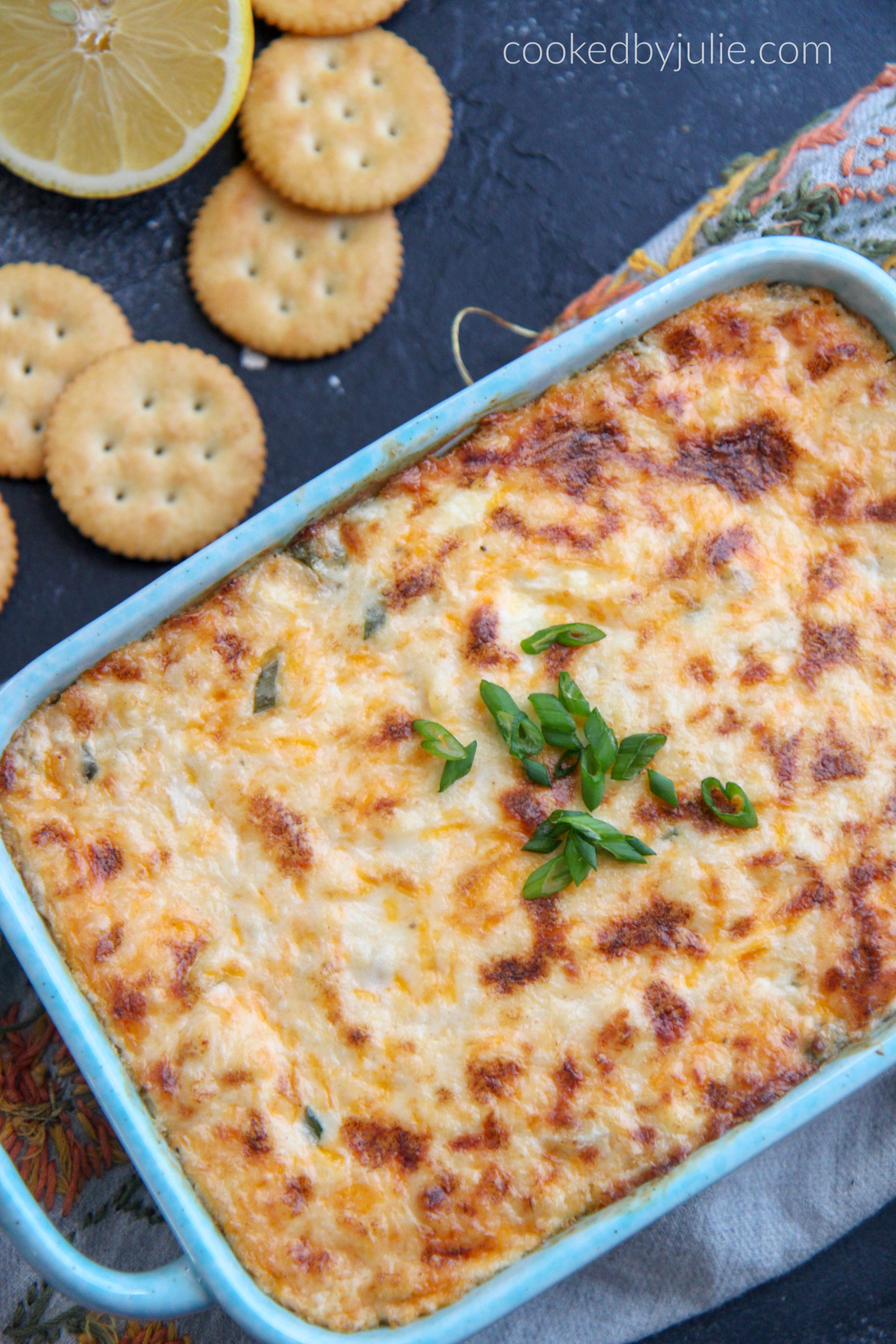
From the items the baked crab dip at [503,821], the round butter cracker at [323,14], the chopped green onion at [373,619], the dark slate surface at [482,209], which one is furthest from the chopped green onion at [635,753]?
the round butter cracker at [323,14]

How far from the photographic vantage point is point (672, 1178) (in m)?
1.67

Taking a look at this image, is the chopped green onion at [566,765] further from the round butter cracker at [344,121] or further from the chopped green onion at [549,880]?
the round butter cracker at [344,121]

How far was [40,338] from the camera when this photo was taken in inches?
90.4

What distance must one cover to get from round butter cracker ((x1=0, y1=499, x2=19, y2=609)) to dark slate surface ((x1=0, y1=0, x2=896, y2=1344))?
3 cm

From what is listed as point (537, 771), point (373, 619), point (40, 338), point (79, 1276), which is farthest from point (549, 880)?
point (40, 338)

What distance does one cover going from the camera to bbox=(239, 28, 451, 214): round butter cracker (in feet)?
7.56

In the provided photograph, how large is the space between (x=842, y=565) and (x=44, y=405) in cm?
168

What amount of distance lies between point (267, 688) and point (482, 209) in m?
1.29

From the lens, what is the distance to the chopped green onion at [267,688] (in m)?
1.79

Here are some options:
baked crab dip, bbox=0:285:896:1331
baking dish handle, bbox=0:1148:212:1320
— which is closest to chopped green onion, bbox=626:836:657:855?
baked crab dip, bbox=0:285:896:1331

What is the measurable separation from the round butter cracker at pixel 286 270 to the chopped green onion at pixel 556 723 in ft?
3.42

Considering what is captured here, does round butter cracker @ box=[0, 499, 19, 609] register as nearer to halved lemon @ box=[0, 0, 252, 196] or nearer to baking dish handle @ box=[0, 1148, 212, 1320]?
halved lemon @ box=[0, 0, 252, 196]

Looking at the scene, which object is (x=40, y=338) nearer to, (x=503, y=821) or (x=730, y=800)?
(x=503, y=821)

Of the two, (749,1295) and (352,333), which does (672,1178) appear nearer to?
(749,1295)
